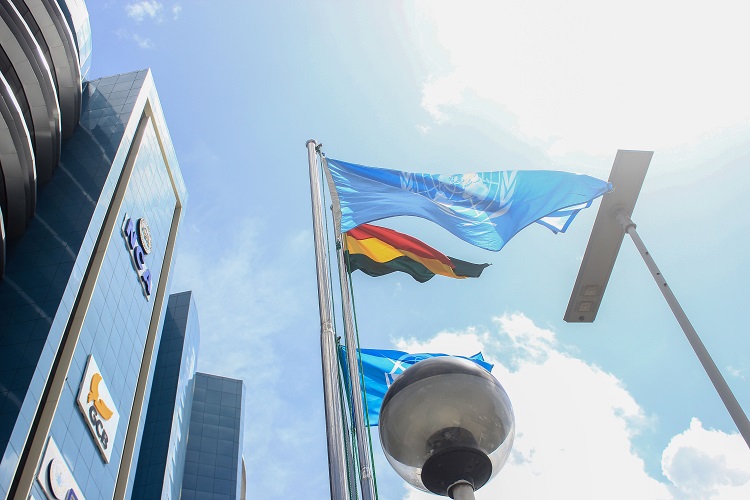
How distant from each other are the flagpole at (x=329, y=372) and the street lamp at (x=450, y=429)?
0.60 metres

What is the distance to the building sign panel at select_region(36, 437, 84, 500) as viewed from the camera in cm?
2236

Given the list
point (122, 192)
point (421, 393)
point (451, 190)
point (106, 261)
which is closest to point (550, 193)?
point (451, 190)

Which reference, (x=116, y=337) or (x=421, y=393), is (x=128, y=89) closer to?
(x=116, y=337)

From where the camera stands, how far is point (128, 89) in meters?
38.0

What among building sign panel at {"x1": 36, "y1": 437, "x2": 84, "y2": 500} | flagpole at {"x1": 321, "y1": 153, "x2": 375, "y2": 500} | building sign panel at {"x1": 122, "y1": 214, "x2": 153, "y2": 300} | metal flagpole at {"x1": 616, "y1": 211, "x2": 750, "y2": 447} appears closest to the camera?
flagpole at {"x1": 321, "y1": 153, "x2": 375, "y2": 500}

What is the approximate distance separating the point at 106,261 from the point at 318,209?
26.9m

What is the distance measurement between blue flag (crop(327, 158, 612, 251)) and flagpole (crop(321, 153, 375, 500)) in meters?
2.70

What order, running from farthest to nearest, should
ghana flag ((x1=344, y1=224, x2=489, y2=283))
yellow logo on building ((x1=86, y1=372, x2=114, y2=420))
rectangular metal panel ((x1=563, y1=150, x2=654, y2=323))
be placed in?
yellow logo on building ((x1=86, y1=372, x2=114, y2=420)) → ghana flag ((x1=344, y1=224, x2=489, y2=283)) → rectangular metal panel ((x1=563, y1=150, x2=654, y2=323))

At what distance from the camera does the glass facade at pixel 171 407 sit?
48.0 meters

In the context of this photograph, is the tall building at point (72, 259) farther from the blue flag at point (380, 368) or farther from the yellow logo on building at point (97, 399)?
the blue flag at point (380, 368)

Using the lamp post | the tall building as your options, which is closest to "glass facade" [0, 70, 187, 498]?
the tall building

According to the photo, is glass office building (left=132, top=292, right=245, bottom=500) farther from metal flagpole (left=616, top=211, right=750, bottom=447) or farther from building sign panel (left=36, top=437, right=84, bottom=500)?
metal flagpole (left=616, top=211, right=750, bottom=447)

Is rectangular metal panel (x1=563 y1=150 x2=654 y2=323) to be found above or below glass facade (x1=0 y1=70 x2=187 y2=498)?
below

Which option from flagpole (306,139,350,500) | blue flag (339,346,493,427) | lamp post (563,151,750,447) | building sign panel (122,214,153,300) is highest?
building sign panel (122,214,153,300)
